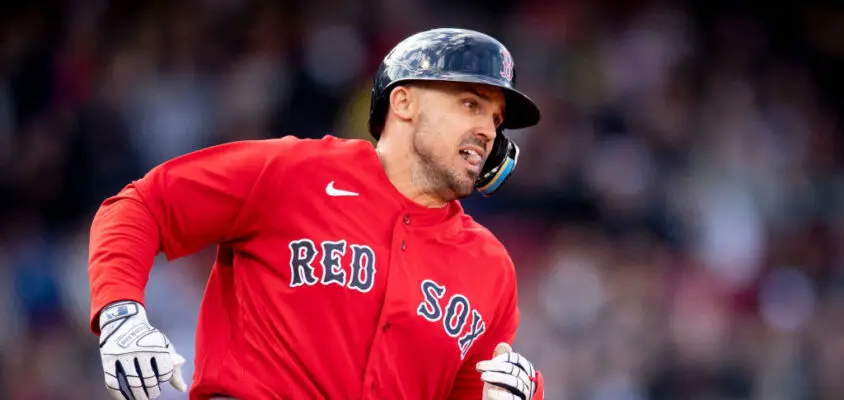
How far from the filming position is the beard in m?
3.98

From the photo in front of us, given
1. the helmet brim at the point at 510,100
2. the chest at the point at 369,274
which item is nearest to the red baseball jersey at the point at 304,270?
the chest at the point at 369,274

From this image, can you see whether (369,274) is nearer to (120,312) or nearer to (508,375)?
(508,375)

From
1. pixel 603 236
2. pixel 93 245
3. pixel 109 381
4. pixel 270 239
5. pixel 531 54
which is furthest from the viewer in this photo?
pixel 531 54

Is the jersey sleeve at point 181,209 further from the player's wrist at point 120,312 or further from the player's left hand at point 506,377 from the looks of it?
the player's left hand at point 506,377

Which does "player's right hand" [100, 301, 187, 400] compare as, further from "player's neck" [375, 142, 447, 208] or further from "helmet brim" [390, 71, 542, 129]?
"helmet brim" [390, 71, 542, 129]

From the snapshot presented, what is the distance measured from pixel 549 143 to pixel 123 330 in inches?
259

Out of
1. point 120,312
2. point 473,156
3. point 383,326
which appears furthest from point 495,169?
point 120,312

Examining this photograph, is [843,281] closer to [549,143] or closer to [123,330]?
[549,143]

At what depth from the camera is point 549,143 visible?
31.2 ft

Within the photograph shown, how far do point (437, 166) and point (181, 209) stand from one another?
86 cm

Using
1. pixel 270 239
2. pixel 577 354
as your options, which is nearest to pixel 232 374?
pixel 270 239

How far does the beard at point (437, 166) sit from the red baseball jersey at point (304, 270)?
0.12m

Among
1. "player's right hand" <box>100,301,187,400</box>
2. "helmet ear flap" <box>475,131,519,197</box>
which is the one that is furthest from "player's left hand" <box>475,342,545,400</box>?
"player's right hand" <box>100,301,187,400</box>

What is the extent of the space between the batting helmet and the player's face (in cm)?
7
